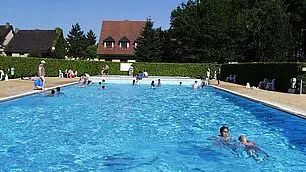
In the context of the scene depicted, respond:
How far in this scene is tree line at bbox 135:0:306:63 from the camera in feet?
144

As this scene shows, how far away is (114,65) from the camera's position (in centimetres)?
4969

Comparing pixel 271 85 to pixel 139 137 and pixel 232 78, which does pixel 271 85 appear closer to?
pixel 232 78

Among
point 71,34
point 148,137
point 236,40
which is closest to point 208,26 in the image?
point 236,40

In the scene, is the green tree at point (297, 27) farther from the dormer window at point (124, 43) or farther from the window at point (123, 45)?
the window at point (123, 45)

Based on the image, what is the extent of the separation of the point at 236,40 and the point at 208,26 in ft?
15.1

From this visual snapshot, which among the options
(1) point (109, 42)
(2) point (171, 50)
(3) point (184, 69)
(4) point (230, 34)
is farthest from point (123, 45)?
(3) point (184, 69)

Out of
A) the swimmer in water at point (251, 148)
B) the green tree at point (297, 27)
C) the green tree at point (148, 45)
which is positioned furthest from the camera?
the green tree at point (148, 45)

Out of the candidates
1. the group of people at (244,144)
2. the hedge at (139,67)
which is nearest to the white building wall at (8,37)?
the hedge at (139,67)

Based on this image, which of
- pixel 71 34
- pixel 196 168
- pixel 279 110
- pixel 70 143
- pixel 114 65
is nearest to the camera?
pixel 196 168

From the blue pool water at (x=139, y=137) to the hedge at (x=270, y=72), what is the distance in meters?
4.99

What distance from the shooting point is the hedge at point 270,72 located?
2195cm

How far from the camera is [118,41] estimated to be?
2623 inches

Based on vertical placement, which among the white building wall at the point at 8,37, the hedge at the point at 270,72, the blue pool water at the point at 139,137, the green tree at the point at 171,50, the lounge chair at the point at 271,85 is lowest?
the blue pool water at the point at 139,137

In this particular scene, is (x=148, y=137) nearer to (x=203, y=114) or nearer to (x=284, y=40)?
(x=203, y=114)
